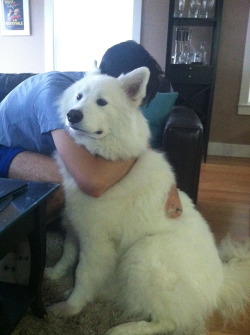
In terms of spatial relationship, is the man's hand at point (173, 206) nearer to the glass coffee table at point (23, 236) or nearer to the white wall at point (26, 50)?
the glass coffee table at point (23, 236)

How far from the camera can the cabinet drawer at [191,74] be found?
11.9ft

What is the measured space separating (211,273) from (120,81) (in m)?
0.80

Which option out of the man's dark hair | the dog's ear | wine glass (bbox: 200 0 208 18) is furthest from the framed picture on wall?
the dog's ear

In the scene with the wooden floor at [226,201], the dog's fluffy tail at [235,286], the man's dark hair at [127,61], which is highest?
the man's dark hair at [127,61]

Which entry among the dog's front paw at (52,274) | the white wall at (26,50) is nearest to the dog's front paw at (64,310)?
the dog's front paw at (52,274)

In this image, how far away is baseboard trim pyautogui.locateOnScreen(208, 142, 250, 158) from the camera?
405cm

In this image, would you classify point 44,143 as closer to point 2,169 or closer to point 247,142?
point 2,169

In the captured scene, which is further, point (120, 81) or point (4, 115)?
point (4, 115)

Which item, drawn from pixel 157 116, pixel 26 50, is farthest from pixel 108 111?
pixel 26 50

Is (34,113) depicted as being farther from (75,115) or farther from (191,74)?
(191,74)

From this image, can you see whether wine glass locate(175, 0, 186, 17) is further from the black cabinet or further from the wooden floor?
the wooden floor

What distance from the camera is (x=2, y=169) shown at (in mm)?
1518

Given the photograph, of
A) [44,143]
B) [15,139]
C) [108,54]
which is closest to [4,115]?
[15,139]

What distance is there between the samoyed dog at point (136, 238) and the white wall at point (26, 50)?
3346 millimetres
